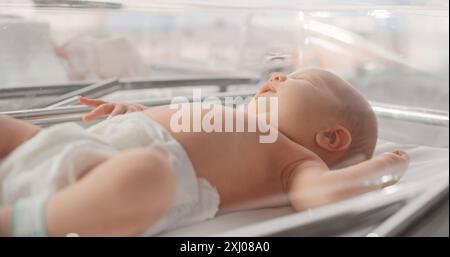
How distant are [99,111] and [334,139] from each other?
31 centimetres

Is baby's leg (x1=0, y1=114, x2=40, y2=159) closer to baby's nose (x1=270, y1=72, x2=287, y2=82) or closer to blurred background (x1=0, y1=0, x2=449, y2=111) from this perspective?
blurred background (x1=0, y1=0, x2=449, y2=111)

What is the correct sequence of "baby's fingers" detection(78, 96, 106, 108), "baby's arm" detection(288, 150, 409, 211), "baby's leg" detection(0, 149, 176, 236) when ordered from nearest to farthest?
"baby's leg" detection(0, 149, 176, 236) < "baby's arm" detection(288, 150, 409, 211) < "baby's fingers" detection(78, 96, 106, 108)

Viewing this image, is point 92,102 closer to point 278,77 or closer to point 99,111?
point 99,111

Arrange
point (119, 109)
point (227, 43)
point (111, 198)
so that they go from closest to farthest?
point (111, 198) < point (119, 109) < point (227, 43)

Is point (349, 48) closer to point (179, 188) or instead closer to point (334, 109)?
point (334, 109)

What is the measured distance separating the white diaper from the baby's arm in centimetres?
10

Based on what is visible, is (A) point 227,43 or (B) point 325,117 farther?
(A) point 227,43

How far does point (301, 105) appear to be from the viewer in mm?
709

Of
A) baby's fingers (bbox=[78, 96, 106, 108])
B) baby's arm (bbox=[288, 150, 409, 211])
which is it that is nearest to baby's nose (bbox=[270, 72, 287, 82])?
baby's arm (bbox=[288, 150, 409, 211])

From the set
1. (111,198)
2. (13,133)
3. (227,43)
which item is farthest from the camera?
(227,43)

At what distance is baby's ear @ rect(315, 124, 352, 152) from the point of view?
0.70 metres

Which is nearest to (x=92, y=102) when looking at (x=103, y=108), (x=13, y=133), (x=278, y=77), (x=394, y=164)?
(x=103, y=108)

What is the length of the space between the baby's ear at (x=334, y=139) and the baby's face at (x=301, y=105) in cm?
1

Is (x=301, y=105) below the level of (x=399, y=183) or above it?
above
